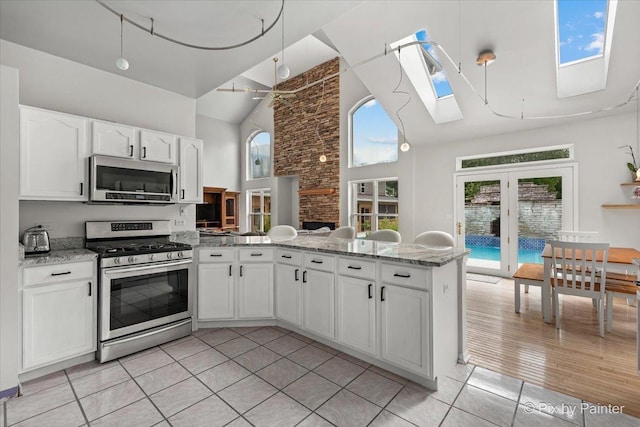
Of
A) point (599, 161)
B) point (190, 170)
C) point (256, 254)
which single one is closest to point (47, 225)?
point (190, 170)

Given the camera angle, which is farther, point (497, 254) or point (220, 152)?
point (220, 152)

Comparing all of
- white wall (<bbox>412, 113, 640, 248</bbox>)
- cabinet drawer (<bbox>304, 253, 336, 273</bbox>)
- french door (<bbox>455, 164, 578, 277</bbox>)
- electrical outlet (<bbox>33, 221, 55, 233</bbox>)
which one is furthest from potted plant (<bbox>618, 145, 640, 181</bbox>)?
electrical outlet (<bbox>33, 221, 55, 233</bbox>)

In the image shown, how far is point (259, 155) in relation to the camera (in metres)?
10.6

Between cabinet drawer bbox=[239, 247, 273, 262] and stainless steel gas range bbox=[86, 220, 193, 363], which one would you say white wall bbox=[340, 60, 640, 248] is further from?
stainless steel gas range bbox=[86, 220, 193, 363]

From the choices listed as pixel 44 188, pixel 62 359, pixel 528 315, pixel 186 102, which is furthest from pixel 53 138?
pixel 528 315

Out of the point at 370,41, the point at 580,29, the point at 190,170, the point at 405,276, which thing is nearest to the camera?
the point at 405,276

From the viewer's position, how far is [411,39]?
5023mm

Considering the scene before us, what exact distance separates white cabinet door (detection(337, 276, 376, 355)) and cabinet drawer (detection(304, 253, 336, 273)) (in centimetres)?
15

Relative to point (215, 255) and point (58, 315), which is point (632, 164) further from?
point (58, 315)

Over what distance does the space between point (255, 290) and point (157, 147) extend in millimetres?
1954

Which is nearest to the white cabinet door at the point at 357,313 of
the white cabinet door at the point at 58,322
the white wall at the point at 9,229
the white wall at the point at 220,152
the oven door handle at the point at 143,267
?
the oven door handle at the point at 143,267

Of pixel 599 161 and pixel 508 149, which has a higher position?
pixel 508 149

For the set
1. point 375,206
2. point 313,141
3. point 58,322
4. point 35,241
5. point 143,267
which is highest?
point 313,141

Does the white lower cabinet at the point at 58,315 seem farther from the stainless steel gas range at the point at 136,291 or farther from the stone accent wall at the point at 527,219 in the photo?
the stone accent wall at the point at 527,219
